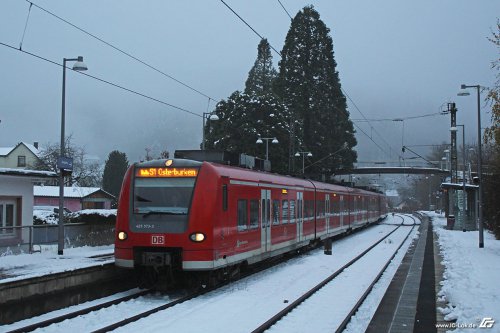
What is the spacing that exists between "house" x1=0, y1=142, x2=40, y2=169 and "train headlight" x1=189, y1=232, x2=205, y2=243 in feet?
234

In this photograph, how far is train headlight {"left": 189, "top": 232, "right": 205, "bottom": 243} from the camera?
12.0 meters

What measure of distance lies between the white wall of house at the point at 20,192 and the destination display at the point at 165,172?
897cm

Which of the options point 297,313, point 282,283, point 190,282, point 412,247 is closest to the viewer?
point 297,313

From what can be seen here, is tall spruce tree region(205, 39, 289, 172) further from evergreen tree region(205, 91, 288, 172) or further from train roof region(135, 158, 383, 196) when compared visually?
train roof region(135, 158, 383, 196)

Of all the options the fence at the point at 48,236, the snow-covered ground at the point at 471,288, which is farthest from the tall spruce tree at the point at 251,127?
the snow-covered ground at the point at 471,288

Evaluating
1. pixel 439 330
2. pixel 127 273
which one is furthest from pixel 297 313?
pixel 127 273

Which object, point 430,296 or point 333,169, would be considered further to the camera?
point 333,169

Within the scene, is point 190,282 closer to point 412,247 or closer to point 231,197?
point 231,197

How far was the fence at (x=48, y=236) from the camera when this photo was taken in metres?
18.8

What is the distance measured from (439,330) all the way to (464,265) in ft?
27.4

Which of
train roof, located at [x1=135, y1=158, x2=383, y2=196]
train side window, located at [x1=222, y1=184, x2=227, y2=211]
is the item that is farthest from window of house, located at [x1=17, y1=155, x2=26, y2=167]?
train side window, located at [x1=222, y1=184, x2=227, y2=211]

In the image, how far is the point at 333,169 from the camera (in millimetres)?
58031

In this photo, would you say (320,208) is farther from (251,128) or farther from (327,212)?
(251,128)

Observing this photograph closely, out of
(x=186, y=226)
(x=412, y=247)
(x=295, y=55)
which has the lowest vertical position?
(x=412, y=247)
